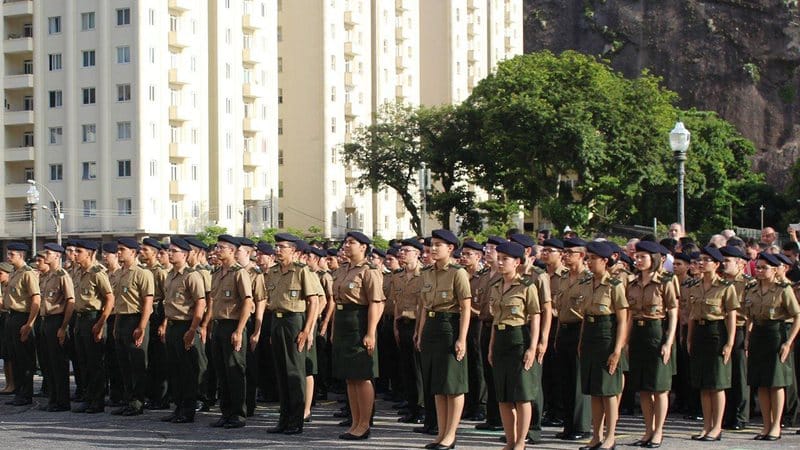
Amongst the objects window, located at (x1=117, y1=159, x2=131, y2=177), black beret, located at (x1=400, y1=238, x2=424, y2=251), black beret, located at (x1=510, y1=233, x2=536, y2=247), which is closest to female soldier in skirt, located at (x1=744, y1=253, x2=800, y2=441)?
black beret, located at (x1=510, y1=233, x2=536, y2=247)

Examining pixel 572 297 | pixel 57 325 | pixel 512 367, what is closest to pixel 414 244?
pixel 572 297

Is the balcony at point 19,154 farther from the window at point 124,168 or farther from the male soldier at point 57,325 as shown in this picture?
the male soldier at point 57,325

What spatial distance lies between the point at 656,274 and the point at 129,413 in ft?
22.0

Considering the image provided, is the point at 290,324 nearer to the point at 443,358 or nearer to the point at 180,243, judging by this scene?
the point at 443,358

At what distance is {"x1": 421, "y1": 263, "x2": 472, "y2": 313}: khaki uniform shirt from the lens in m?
12.6

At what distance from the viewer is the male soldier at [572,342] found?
43.1ft

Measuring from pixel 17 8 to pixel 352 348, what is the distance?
53339 mm

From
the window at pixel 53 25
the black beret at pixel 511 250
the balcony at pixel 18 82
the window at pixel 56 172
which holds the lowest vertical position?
the black beret at pixel 511 250

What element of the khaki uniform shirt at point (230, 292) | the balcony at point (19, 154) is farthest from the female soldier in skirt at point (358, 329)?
the balcony at point (19, 154)

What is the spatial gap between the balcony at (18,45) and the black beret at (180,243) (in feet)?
162

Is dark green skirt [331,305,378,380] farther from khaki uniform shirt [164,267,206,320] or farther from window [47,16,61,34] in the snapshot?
window [47,16,61,34]

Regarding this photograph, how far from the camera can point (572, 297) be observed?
1330 cm

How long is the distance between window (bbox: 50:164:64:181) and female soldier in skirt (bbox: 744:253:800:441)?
52.3 m

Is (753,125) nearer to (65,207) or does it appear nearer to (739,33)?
(739,33)
